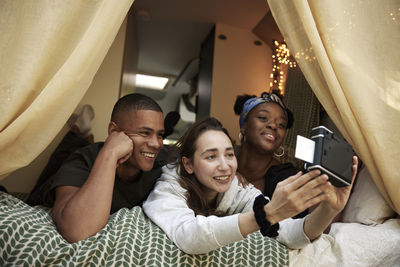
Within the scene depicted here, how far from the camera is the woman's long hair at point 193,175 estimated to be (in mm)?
1051

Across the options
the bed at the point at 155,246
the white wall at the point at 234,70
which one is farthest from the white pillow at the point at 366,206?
the white wall at the point at 234,70

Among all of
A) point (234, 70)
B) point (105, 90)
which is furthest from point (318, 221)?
point (234, 70)

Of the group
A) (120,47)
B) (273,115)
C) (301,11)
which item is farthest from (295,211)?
(120,47)

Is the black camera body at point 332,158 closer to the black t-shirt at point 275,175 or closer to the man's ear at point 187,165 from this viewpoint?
the man's ear at point 187,165

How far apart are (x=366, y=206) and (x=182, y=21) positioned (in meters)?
2.49

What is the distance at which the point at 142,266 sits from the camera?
0.84m

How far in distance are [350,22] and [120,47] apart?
212cm

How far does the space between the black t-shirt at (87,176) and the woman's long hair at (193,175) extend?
15cm

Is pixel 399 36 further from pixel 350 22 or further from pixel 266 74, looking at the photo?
pixel 266 74

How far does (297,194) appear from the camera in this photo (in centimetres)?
69

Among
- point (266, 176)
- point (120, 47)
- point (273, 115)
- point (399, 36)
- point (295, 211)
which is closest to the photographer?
point (295, 211)

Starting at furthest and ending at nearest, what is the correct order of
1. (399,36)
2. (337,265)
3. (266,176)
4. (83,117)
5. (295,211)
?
1. (83,117)
2. (266,176)
3. (399,36)
4. (337,265)
5. (295,211)

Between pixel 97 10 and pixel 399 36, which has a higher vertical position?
pixel 399 36

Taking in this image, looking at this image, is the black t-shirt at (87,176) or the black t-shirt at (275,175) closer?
the black t-shirt at (87,176)
